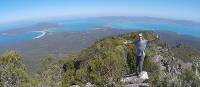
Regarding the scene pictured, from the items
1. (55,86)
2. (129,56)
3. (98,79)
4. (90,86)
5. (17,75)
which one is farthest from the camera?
(17,75)

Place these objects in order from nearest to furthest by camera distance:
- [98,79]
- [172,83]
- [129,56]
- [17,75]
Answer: [172,83], [98,79], [129,56], [17,75]

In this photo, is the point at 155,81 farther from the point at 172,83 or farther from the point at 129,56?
the point at 129,56

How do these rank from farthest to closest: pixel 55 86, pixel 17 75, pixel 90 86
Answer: pixel 17 75, pixel 90 86, pixel 55 86

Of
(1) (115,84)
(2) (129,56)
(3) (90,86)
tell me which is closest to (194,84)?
(1) (115,84)

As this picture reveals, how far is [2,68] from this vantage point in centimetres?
3175

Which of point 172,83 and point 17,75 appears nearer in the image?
point 172,83

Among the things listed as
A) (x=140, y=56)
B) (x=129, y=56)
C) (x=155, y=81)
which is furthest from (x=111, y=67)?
(x=129, y=56)

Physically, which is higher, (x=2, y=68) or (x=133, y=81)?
(x=133, y=81)

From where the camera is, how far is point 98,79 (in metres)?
13.5

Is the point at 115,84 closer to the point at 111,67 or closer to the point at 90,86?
the point at 111,67

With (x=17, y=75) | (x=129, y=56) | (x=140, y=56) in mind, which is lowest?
(x=17, y=75)

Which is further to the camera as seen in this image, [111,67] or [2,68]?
[2,68]

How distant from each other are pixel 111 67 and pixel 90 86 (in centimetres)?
400

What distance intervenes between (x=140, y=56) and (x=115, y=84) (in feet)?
13.0
